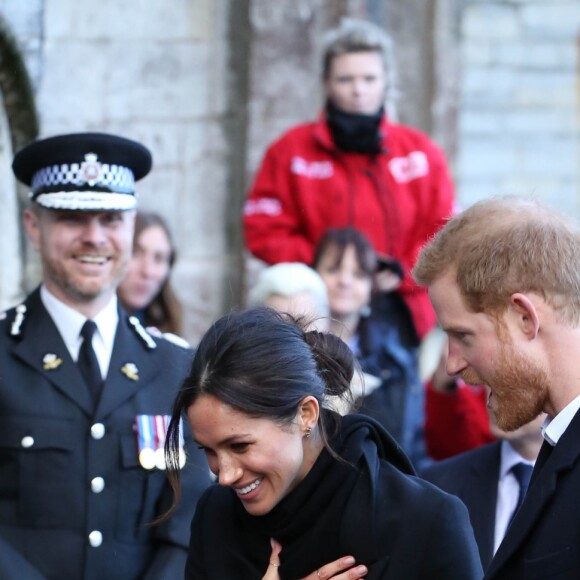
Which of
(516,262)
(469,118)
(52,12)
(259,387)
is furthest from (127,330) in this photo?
(469,118)

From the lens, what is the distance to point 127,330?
414 cm

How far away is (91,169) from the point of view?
418 cm

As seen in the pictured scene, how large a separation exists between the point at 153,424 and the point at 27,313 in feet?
1.59

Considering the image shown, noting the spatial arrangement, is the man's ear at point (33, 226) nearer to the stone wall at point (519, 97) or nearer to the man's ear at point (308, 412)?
the man's ear at point (308, 412)

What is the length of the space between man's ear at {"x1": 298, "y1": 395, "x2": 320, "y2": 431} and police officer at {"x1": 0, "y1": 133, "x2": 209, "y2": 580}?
84 centimetres

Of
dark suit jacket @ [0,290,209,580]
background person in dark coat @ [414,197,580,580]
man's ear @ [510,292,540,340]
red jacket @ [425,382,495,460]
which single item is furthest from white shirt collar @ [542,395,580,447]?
red jacket @ [425,382,495,460]

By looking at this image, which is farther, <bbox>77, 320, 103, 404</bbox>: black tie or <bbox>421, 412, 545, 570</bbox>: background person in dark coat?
<bbox>421, 412, 545, 570</bbox>: background person in dark coat

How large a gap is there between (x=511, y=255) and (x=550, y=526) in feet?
1.73

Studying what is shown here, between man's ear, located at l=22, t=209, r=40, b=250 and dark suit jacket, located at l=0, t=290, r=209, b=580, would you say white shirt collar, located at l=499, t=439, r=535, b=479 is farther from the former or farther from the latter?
man's ear, located at l=22, t=209, r=40, b=250

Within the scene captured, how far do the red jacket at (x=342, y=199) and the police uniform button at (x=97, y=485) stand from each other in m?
2.19

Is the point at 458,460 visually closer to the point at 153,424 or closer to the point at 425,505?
Result: the point at 153,424

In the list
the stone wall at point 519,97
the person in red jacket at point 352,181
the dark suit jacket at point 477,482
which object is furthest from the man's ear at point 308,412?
the stone wall at point 519,97

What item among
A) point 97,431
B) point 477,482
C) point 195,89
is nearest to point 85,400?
point 97,431

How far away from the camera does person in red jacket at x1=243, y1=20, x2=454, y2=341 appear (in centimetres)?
594
